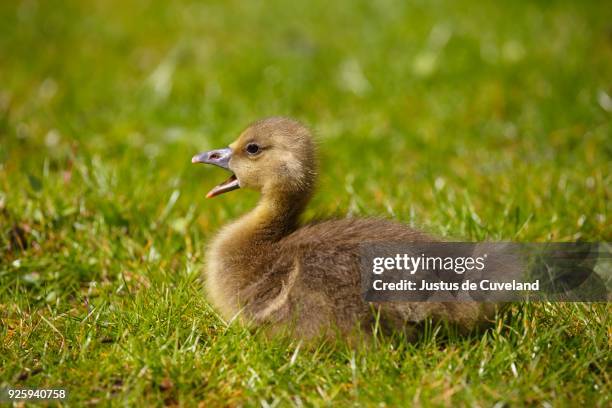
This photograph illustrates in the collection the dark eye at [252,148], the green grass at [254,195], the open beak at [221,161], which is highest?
the dark eye at [252,148]

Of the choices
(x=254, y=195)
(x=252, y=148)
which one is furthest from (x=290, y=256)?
(x=254, y=195)

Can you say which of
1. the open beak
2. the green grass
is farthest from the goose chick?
the green grass

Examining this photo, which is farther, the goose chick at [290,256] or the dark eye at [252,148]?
the dark eye at [252,148]

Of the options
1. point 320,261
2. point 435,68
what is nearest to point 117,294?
point 320,261

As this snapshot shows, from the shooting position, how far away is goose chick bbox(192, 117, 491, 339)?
2912mm

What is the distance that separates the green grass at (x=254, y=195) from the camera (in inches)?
112

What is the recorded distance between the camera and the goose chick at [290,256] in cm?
291

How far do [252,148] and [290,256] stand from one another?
2.22 ft

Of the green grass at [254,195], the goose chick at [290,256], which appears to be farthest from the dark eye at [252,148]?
the green grass at [254,195]

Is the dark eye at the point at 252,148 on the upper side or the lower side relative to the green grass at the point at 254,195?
upper

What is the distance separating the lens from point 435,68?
6691mm

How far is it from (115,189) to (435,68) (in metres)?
3.47

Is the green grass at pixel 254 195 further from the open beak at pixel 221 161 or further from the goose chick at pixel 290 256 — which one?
the open beak at pixel 221 161

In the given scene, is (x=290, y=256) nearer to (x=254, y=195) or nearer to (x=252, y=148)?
(x=252, y=148)
